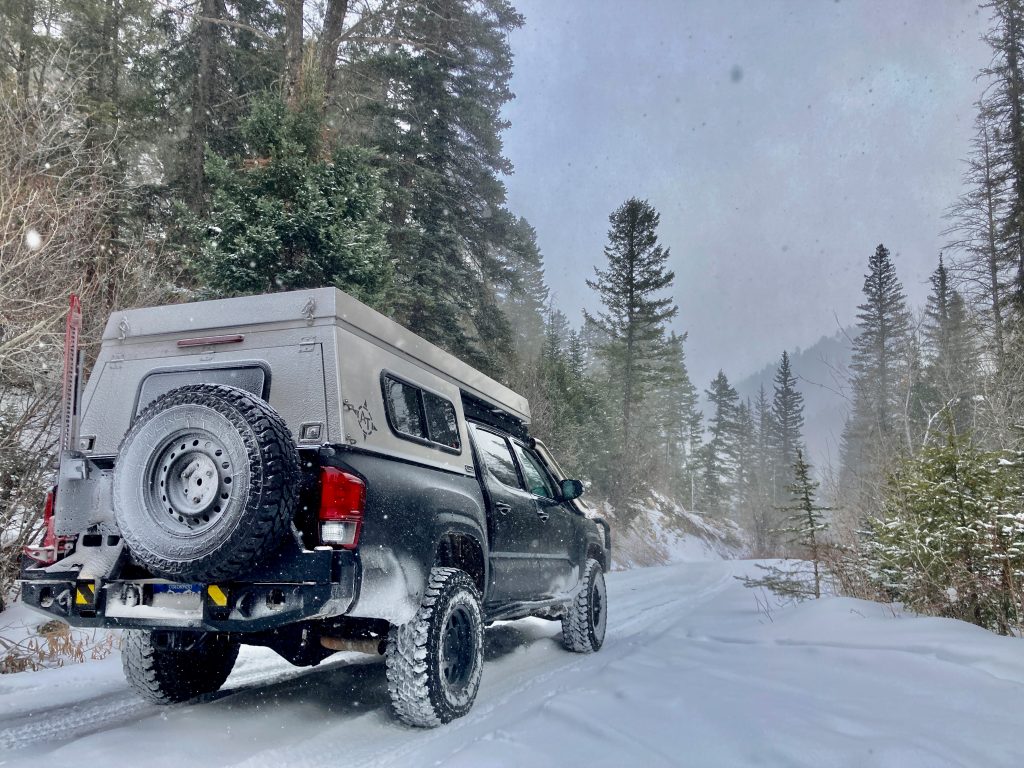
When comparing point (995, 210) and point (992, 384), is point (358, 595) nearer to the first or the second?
point (992, 384)

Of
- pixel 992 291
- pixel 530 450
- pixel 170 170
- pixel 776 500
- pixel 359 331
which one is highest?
pixel 170 170

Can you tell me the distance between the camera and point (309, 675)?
16.8 ft

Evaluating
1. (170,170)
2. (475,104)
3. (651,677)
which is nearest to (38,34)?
(170,170)

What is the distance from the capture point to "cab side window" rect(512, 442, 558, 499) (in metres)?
6.10

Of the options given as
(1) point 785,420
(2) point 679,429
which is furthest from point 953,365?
(1) point 785,420

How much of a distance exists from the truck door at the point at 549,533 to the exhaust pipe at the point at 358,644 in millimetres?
2060

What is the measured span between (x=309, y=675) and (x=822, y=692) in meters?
3.72

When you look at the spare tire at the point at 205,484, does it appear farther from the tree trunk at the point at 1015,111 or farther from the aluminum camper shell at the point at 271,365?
the tree trunk at the point at 1015,111

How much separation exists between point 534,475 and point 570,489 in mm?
459

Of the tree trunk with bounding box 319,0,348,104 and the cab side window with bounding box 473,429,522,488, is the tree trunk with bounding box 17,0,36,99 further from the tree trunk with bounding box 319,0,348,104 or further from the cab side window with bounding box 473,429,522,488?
the cab side window with bounding box 473,429,522,488

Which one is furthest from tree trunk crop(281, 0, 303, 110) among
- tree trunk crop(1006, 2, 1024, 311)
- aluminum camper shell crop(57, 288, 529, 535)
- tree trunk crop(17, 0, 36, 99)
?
tree trunk crop(1006, 2, 1024, 311)

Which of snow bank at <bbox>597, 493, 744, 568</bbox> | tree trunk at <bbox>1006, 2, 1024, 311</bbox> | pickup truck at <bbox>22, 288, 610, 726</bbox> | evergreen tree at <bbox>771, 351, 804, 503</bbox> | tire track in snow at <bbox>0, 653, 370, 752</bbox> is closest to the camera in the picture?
pickup truck at <bbox>22, 288, 610, 726</bbox>

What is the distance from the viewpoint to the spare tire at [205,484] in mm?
3051

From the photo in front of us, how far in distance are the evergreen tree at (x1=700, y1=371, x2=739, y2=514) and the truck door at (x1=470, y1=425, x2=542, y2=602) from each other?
54.8 meters
